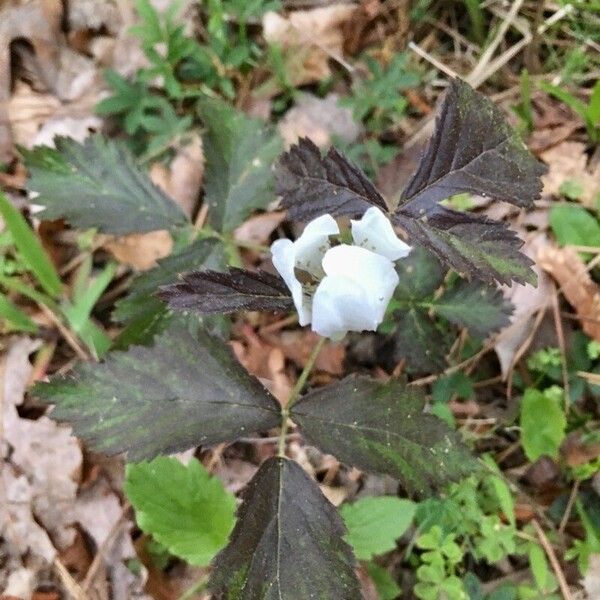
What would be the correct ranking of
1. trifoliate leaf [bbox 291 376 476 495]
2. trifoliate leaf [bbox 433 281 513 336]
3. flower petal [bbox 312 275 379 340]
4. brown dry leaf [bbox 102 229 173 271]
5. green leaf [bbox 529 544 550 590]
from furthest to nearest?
brown dry leaf [bbox 102 229 173 271] < trifoliate leaf [bbox 433 281 513 336] < green leaf [bbox 529 544 550 590] < trifoliate leaf [bbox 291 376 476 495] < flower petal [bbox 312 275 379 340]

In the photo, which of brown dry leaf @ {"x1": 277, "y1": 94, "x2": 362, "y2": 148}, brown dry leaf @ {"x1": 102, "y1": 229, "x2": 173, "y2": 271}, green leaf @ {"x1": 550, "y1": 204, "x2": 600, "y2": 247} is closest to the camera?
green leaf @ {"x1": 550, "y1": 204, "x2": 600, "y2": 247}

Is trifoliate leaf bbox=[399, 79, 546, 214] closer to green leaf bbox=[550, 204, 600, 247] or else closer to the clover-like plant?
the clover-like plant

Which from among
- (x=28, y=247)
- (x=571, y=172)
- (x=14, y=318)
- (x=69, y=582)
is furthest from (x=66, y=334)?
(x=571, y=172)

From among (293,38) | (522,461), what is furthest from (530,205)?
(293,38)

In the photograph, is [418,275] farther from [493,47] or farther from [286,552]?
[493,47]

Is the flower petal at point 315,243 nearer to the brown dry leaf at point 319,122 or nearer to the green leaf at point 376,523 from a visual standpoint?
the green leaf at point 376,523

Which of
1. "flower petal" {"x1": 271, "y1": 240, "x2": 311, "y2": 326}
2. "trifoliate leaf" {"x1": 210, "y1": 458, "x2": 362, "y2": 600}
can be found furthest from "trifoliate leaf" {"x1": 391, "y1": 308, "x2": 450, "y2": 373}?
"flower petal" {"x1": 271, "y1": 240, "x2": 311, "y2": 326}
